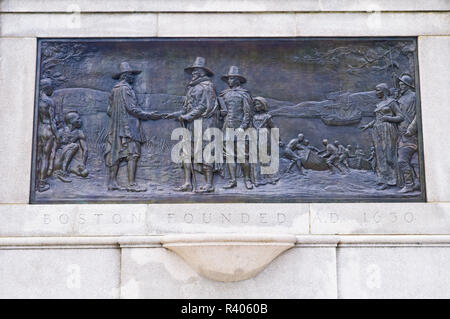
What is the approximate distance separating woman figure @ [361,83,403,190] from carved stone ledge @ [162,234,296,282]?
1752 mm

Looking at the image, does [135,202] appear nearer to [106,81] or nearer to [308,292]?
[106,81]

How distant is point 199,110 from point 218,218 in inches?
63.3

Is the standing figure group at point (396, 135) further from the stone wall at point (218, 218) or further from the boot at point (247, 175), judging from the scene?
the boot at point (247, 175)

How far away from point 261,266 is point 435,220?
257cm

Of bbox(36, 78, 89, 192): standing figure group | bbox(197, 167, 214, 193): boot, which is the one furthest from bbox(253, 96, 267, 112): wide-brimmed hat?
bbox(36, 78, 89, 192): standing figure group

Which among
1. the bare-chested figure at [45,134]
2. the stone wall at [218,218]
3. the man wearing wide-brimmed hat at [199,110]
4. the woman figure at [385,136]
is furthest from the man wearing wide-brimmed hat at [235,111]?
the bare-chested figure at [45,134]

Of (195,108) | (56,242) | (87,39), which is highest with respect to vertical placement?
(87,39)

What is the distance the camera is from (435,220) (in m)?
10.5

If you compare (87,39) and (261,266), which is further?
(87,39)

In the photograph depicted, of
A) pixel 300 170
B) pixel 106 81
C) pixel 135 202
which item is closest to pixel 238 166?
pixel 300 170

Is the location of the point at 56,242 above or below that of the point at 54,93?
below

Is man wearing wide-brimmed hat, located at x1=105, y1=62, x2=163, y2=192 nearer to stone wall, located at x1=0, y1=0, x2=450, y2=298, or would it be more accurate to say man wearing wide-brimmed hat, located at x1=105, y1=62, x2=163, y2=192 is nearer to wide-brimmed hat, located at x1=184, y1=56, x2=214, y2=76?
stone wall, located at x1=0, y1=0, x2=450, y2=298

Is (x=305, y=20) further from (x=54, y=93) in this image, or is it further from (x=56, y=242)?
(x=56, y=242)

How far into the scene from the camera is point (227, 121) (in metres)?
10.9
